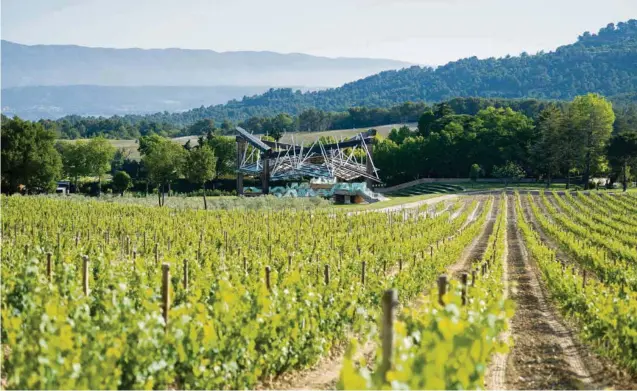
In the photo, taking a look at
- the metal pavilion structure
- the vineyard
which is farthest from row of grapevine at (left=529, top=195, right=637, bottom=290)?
the metal pavilion structure

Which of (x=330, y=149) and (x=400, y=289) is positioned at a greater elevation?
(x=330, y=149)

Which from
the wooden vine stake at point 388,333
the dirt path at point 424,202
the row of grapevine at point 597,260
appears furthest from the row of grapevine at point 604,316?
the dirt path at point 424,202

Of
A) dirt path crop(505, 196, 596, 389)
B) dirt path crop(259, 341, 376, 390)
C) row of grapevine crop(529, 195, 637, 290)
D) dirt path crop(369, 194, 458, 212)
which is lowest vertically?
dirt path crop(505, 196, 596, 389)

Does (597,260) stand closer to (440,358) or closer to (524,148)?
(440,358)

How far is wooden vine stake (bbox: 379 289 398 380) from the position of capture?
17.5 ft

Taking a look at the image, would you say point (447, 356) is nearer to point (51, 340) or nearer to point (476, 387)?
point (476, 387)

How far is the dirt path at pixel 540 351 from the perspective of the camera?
9.38 metres

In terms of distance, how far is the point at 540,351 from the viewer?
1098 centimetres

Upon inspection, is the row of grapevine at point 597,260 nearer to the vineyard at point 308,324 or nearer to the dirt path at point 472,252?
the vineyard at point 308,324

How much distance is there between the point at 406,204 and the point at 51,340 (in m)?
42.8

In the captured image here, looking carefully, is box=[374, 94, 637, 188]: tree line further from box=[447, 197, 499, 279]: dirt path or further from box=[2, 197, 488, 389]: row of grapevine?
box=[2, 197, 488, 389]: row of grapevine

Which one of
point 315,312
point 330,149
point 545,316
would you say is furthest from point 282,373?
point 330,149

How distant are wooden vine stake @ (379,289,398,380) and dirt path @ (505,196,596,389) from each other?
4401mm

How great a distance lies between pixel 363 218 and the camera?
32656 mm
